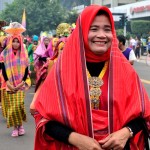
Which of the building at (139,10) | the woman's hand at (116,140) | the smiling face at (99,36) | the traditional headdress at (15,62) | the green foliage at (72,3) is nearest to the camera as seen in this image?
the woman's hand at (116,140)

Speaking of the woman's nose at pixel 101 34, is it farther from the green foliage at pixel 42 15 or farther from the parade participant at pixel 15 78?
the green foliage at pixel 42 15

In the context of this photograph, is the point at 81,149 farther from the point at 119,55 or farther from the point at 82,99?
the point at 119,55

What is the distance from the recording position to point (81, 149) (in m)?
2.45

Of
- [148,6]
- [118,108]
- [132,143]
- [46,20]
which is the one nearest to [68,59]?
[118,108]

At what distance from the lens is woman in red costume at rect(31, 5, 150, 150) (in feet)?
8.05

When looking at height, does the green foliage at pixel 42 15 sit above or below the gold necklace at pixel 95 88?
below

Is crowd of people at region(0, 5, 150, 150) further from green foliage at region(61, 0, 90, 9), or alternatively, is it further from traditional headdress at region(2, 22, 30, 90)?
green foliage at region(61, 0, 90, 9)

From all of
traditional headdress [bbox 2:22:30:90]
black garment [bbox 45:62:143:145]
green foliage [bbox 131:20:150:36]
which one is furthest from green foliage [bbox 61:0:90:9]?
black garment [bbox 45:62:143:145]

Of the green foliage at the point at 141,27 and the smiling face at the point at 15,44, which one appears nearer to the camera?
the smiling face at the point at 15,44

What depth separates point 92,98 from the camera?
8.41 ft

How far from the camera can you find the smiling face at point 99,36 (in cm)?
254

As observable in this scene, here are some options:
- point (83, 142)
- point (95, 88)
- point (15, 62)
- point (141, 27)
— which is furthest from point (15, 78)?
point (141, 27)

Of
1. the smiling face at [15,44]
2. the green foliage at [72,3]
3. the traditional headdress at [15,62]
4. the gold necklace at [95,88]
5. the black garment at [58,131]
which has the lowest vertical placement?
the green foliage at [72,3]

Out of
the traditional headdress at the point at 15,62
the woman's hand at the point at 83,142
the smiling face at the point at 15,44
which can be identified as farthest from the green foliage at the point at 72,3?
the woman's hand at the point at 83,142
